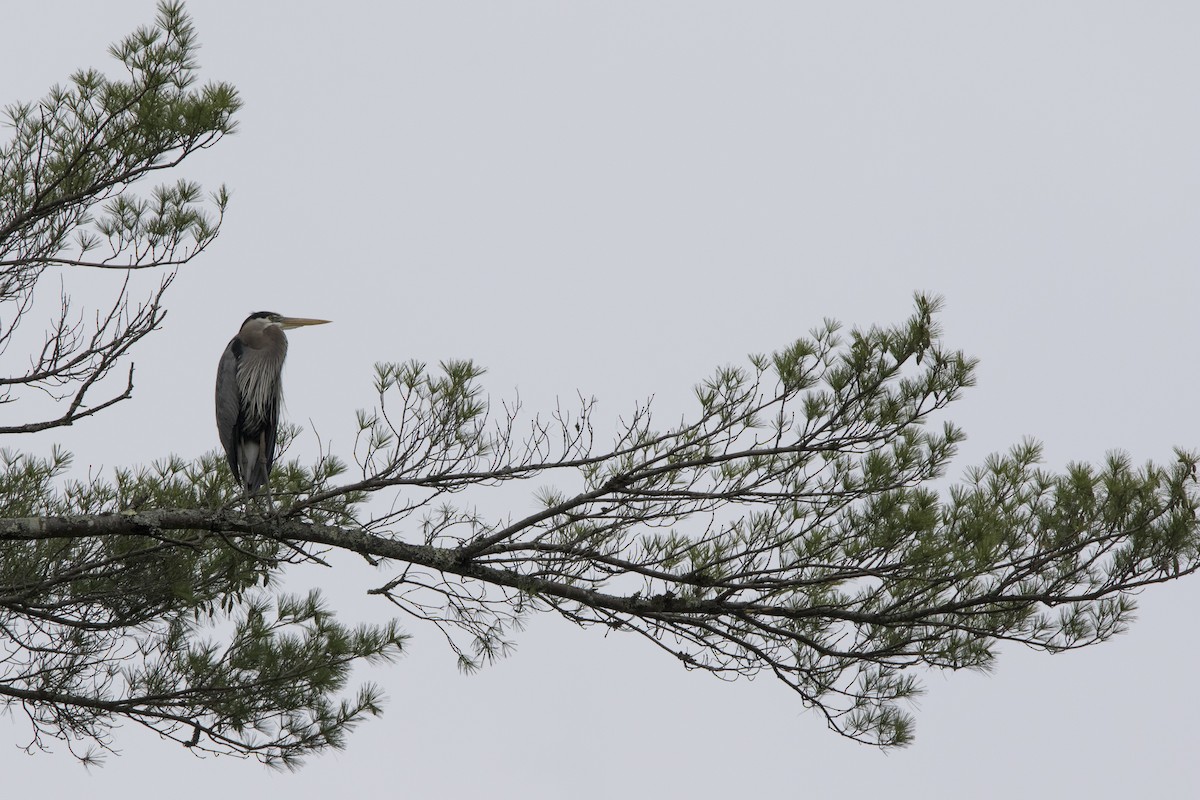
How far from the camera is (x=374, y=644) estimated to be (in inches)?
164

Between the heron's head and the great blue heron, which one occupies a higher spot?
the heron's head

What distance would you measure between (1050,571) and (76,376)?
9.81 feet

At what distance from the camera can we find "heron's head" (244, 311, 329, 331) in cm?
632

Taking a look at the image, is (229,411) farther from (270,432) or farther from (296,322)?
(296,322)

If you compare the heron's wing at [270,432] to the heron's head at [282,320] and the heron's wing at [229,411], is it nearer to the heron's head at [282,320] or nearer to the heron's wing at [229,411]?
the heron's wing at [229,411]

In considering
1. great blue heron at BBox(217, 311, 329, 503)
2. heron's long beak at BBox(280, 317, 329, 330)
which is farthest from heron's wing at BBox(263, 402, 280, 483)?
heron's long beak at BBox(280, 317, 329, 330)

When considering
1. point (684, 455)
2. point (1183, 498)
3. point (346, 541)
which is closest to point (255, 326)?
point (346, 541)

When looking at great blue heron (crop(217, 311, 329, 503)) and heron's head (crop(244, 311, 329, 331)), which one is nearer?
great blue heron (crop(217, 311, 329, 503))

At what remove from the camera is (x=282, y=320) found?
20.8 feet

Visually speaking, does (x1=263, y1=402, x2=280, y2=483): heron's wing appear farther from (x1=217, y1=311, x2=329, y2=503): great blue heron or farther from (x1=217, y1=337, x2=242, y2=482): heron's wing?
(x1=217, y1=337, x2=242, y2=482): heron's wing

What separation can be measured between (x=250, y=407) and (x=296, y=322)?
2.62 ft

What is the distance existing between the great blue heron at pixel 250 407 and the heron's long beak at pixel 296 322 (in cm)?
36

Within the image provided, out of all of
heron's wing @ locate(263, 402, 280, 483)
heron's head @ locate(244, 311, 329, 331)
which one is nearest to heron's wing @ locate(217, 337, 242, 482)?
heron's wing @ locate(263, 402, 280, 483)

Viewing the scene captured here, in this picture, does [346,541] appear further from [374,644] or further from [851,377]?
[851,377]
